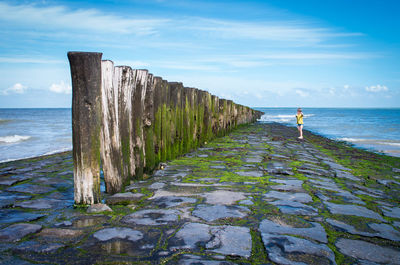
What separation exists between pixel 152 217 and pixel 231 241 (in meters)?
0.82

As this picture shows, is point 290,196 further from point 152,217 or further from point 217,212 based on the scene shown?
point 152,217

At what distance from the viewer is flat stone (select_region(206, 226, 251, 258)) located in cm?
202

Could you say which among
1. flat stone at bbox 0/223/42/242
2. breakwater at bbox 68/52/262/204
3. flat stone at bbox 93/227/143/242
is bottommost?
flat stone at bbox 93/227/143/242

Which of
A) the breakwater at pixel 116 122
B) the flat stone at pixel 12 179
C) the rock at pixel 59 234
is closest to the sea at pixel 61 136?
the flat stone at pixel 12 179

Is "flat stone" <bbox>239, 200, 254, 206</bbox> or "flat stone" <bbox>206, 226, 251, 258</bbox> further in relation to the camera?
"flat stone" <bbox>239, 200, 254, 206</bbox>

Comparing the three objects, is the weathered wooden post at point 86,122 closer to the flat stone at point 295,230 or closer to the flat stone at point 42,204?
the flat stone at point 42,204

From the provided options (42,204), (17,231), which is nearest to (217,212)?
(17,231)

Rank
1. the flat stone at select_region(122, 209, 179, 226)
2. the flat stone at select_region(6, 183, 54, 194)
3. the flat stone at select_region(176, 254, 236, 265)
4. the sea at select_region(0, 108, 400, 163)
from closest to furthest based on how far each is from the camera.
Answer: the flat stone at select_region(176, 254, 236, 265) → the flat stone at select_region(122, 209, 179, 226) → the flat stone at select_region(6, 183, 54, 194) → the sea at select_region(0, 108, 400, 163)

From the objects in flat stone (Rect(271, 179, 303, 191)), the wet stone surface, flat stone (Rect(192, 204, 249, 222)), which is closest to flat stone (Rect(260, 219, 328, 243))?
the wet stone surface

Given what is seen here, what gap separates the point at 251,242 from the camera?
2168 millimetres

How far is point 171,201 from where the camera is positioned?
3162 millimetres

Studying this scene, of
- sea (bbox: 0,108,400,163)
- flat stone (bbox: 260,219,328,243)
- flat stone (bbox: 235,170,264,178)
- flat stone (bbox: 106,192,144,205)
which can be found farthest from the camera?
sea (bbox: 0,108,400,163)

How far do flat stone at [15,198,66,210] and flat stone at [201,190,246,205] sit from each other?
60.7 inches

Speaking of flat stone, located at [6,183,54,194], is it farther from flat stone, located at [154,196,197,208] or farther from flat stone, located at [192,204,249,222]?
flat stone, located at [192,204,249,222]
